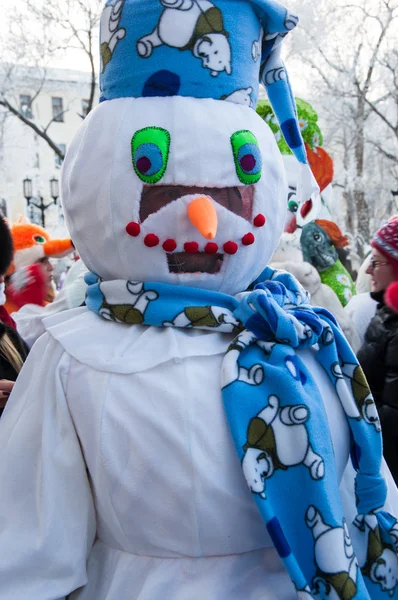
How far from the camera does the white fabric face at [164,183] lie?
130cm

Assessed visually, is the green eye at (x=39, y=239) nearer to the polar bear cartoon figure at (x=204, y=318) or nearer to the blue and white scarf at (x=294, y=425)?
the blue and white scarf at (x=294, y=425)

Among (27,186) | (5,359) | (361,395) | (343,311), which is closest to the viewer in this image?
(361,395)

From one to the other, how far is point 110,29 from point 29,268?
274cm

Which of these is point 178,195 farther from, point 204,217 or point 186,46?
point 186,46

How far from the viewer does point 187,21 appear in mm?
1341

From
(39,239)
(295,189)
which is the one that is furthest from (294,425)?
(39,239)

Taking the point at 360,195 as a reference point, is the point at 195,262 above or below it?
above

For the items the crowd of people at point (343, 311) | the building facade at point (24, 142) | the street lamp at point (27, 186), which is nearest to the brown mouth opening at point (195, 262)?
the crowd of people at point (343, 311)

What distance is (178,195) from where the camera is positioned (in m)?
1.32

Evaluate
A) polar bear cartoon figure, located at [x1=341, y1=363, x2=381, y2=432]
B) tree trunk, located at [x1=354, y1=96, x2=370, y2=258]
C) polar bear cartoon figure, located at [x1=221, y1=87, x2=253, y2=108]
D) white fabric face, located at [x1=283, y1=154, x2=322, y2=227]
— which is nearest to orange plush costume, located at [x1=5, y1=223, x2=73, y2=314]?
white fabric face, located at [x1=283, y1=154, x2=322, y2=227]

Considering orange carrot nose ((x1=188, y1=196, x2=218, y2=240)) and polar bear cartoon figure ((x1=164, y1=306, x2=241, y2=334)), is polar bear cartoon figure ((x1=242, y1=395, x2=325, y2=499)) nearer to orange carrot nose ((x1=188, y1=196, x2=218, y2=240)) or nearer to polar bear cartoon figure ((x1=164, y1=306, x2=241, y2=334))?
Answer: polar bear cartoon figure ((x1=164, y1=306, x2=241, y2=334))

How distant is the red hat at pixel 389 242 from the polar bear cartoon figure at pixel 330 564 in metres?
2.02

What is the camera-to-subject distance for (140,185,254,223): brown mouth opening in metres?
1.32

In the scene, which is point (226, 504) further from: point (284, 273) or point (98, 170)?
point (98, 170)
